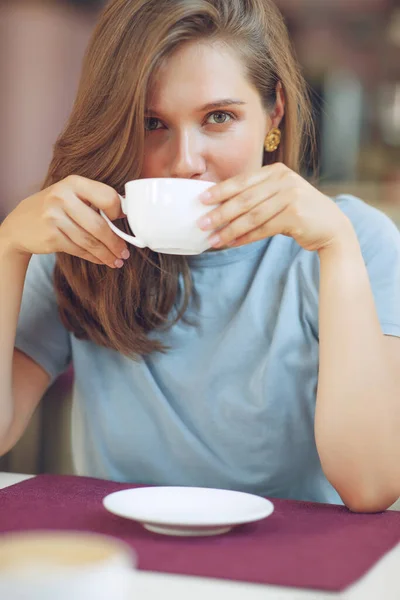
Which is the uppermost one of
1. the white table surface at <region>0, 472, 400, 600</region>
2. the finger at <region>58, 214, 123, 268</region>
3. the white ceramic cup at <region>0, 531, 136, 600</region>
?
the finger at <region>58, 214, 123, 268</region>

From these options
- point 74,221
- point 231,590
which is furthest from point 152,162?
point 231,590

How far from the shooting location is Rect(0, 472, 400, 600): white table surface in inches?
24.4

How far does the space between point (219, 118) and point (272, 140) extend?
0.71ft

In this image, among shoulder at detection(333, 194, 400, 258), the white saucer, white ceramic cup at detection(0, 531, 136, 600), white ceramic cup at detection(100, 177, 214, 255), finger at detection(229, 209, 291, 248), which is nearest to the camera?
white ceramic cup at detection(0, 531, 136, 600)

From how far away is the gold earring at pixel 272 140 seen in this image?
4.46 feet

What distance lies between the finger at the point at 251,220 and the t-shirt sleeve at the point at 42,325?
19.9 inches

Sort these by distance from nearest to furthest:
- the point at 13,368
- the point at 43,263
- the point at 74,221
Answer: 1. the point at 74,221
2. the point at 13,368
3. the point at 43,263

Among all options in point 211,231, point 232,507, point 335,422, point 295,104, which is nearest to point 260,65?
point 295,104

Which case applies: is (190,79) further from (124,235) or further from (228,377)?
(228,377)

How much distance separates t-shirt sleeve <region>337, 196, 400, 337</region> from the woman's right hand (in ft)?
1.24

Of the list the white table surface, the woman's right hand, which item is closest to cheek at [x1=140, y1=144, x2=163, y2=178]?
the woman's right hand

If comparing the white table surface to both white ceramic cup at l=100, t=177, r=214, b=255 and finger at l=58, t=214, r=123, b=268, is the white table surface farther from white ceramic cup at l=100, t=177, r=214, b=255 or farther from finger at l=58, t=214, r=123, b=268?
finger at l=58, t=214, r=123, b=268

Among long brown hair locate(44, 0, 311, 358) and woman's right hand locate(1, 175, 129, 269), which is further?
long brown hair locate(44, 0, 311, 358)

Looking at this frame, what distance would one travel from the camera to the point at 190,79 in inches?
44.4
